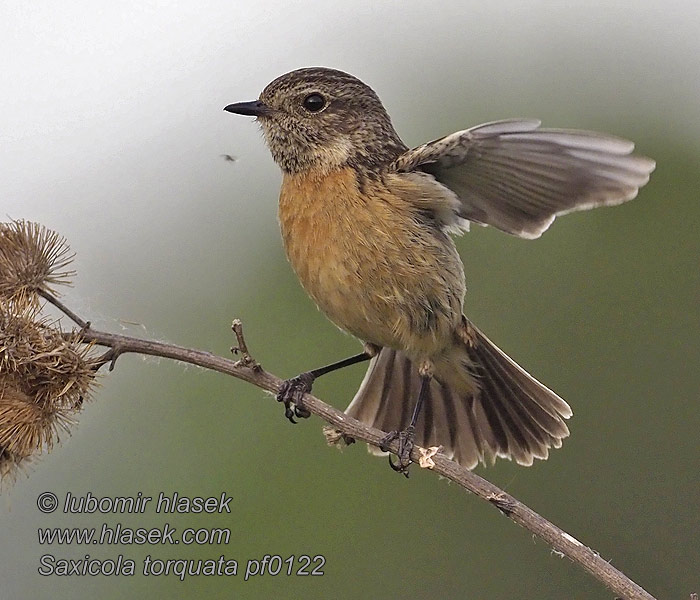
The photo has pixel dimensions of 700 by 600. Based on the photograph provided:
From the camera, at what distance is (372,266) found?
529cm

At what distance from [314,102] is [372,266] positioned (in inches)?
44.2

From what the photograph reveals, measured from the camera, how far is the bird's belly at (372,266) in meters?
5.30

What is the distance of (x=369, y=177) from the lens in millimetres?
5559

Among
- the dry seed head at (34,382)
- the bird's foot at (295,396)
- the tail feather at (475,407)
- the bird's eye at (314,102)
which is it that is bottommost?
the dry seed head at (34,382)

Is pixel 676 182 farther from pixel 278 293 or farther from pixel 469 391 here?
pixel 469 391

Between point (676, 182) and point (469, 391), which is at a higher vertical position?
point (676, 182)

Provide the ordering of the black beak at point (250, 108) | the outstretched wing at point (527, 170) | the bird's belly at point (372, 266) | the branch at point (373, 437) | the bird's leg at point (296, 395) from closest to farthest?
the branch at point (373, 437)
the outstretched wing at point (527, 170)
the bird's belly at point (372, 266)
the bird's leg at point (296, 395)
the black beak at point (250, 108)

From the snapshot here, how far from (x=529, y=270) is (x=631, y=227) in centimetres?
118

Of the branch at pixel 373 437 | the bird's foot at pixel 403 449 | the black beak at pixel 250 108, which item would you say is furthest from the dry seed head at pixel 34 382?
the black beak at pixel 250 108

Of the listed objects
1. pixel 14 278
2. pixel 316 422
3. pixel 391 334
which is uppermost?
pixel 316 422

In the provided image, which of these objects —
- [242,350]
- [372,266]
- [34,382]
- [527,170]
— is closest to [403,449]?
[372,266]

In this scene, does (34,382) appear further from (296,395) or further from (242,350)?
(296,395)

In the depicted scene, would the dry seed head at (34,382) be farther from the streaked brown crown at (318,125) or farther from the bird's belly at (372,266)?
the streaked brown crown at (318,125)

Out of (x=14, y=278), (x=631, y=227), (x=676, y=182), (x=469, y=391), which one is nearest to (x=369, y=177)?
(x=469, y=391)
